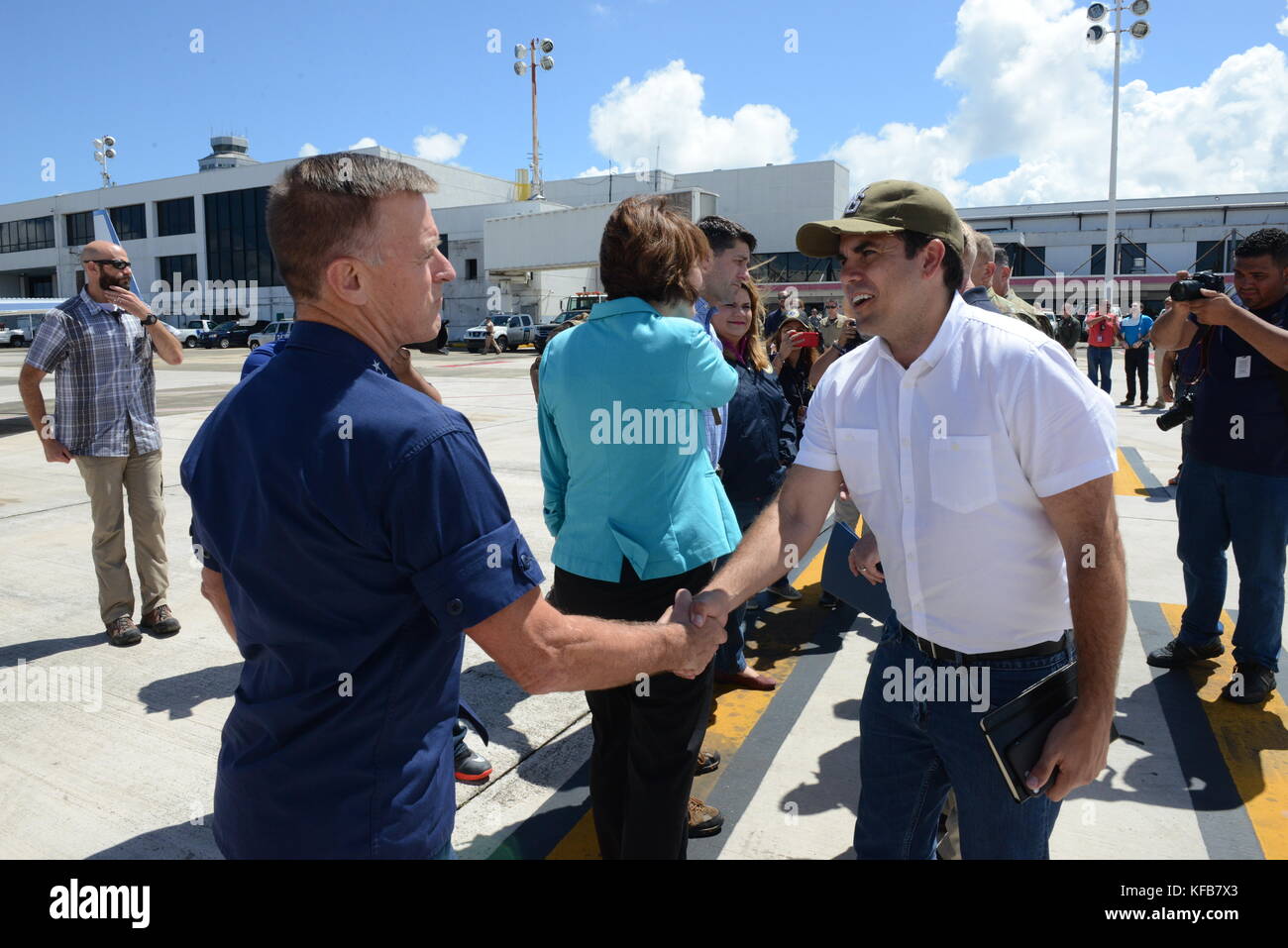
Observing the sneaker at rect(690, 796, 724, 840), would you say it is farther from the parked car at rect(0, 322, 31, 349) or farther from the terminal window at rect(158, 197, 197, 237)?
the terminal window at rect(158, 197, 197, 237)

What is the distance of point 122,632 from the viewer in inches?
186

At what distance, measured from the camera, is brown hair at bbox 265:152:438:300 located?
4.70 feet

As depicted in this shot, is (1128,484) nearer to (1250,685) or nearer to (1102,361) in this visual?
(1250,685)

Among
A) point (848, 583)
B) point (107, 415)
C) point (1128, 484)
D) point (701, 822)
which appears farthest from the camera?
point (1128, 484)

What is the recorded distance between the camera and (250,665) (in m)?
1.55

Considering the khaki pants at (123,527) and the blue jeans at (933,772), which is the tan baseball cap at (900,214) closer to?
the blue jeans at (933,772)

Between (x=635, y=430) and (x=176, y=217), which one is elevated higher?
(x=176, y=217)

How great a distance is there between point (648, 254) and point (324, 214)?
1.18 meters

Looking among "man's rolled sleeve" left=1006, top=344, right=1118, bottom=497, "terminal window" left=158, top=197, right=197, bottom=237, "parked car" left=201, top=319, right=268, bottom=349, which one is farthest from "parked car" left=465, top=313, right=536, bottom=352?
"man's rolled sleeve" left=1006, top=344, right=1118, bottom=497

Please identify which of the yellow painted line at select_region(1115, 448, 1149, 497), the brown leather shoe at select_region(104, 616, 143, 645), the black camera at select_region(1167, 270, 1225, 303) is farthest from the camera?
the yellow painted line at select_region(1115, 448, 1149, 497)

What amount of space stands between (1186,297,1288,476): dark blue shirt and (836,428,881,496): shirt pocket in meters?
2.92

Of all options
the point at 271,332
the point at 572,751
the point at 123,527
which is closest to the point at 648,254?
the point at 572,751

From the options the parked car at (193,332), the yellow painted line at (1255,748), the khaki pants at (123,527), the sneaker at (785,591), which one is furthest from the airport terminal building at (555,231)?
the yellow painted line at (1255,748)

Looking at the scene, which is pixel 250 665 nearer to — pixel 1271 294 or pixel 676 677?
pixel 676 677
